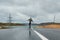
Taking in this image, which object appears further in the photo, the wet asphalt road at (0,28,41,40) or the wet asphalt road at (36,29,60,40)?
the wet asphalt road at (36,29,60,40)

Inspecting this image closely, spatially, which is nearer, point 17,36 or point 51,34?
point 17,36

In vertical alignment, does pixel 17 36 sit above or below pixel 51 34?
above

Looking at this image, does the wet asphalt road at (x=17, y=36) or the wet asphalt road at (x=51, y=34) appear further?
the wet asphalt road at (x=51, y=34)
